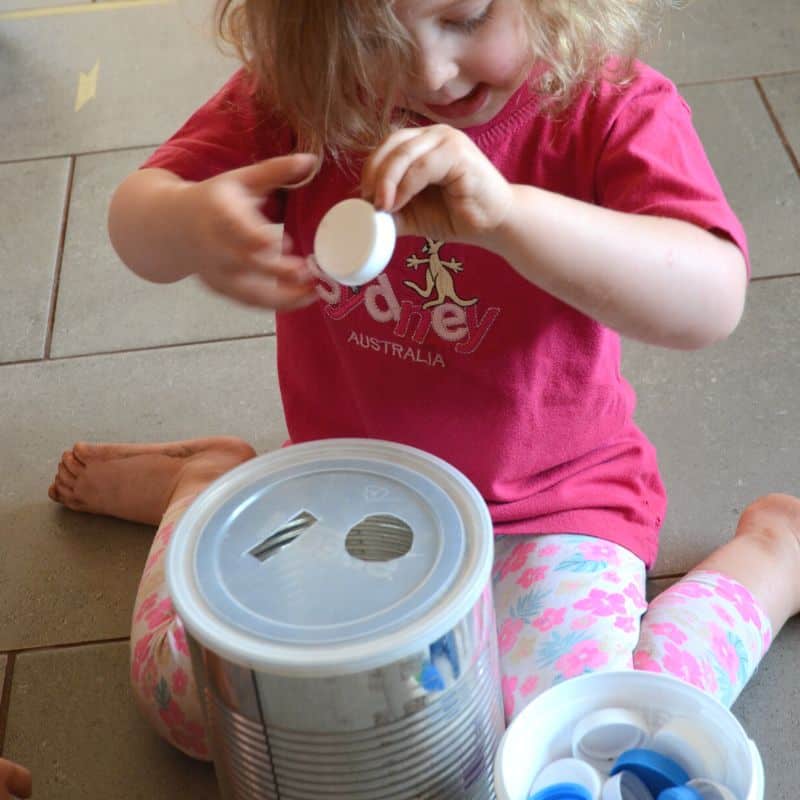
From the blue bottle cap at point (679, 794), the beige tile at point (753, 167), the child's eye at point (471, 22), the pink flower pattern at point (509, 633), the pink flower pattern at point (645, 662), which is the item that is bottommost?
the beige tile at point (753, 167)

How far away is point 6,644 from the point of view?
1.11 meters

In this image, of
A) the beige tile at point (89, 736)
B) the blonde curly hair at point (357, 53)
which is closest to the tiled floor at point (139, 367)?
the beige tile at point (89, 736)

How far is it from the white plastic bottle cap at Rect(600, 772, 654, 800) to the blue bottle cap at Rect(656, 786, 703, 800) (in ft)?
0.05

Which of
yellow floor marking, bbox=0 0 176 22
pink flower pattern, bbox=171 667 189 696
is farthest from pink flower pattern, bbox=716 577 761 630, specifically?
yellow floor marking, bbox=0 0 176 22

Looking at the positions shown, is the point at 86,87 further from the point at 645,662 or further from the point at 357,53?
the point at 645,662

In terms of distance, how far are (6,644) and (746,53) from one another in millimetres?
1259

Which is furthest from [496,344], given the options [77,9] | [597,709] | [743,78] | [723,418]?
[77,9]

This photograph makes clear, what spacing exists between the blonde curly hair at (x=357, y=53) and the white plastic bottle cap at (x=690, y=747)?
425 millimetres

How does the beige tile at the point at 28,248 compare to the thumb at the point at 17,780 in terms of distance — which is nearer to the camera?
the thumb at the point at 17,780

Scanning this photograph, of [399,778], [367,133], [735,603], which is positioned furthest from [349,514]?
[735,603]

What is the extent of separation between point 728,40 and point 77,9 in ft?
3.49

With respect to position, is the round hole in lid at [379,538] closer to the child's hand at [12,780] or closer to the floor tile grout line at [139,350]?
the child's hand at [12,780]

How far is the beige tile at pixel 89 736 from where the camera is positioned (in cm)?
99

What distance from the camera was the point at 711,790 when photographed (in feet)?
2.51
